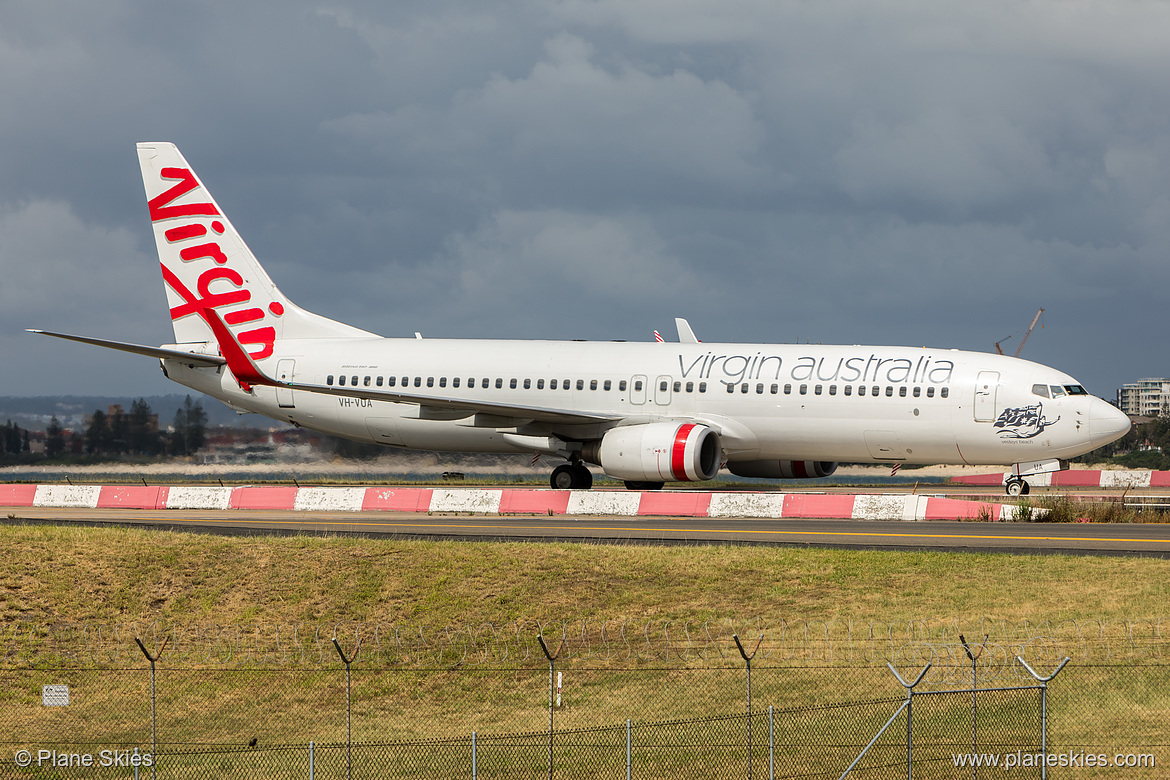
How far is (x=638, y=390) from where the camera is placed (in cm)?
3312

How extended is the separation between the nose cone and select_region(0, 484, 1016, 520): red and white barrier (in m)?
3.53

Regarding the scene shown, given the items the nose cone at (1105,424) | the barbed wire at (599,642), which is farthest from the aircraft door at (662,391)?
the barbed wire at (599,642)

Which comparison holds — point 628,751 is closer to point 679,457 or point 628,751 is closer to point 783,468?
point 679,457

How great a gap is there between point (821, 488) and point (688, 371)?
34.2 ft

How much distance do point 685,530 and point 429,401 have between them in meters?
9.10

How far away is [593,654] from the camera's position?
17.7 metres

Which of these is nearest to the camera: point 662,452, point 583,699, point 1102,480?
point 583,699

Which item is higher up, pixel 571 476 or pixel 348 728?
pixel 571 476

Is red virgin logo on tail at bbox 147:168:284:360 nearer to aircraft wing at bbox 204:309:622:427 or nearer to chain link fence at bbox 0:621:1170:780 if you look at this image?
aircraft wing at bbox 204:309:622:427

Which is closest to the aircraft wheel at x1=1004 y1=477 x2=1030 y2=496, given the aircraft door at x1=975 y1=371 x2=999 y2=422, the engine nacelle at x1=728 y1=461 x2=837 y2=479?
the aircraft door at x1=975 y1=371 x2=999 y2=422

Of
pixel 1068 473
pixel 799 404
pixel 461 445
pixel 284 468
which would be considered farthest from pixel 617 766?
pixel 1068 473

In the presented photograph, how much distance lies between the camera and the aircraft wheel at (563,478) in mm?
33875

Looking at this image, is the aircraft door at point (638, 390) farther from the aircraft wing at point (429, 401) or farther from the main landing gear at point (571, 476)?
the main landing gear at point (571, 476)

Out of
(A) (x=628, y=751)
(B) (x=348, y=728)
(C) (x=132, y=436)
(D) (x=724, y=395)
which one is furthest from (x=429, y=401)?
(C) (x=132, y=436)
